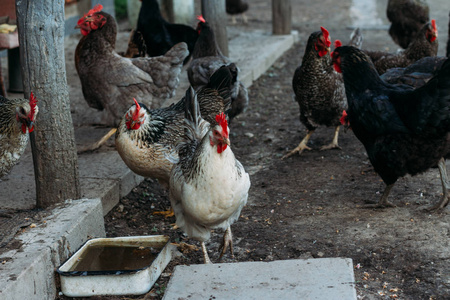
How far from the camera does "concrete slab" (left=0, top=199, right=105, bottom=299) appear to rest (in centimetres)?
287

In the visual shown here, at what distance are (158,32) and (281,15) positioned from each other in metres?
4.24

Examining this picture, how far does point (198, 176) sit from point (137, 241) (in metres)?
0.73

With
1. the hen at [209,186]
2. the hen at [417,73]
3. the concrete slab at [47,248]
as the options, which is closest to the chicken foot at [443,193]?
the hen at [417,73]

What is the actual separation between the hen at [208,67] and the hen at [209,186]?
2.05 meters

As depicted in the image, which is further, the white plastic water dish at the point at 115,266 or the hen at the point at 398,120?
the hen at the point at 398,120

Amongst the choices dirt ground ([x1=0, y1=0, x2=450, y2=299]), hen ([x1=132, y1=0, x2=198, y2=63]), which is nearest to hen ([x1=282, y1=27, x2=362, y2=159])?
dirt ground ([x1=0, y1=0, x2=450, y2=299])

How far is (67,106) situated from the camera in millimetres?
3652

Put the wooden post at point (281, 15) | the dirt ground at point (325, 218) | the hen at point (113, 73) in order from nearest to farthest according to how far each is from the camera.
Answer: the dirt ground at point (325, 218)
the hen at point (113, 73)
the wooden post at point (281, 15)

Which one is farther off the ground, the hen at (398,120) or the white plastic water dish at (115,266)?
the hen at (398,120)

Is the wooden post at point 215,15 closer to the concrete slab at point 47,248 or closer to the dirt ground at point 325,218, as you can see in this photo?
the dirt ground at point 325,218

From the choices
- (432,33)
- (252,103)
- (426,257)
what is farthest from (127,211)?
(432,33)

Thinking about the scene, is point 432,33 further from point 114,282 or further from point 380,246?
point 114,282

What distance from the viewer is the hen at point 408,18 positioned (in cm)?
838

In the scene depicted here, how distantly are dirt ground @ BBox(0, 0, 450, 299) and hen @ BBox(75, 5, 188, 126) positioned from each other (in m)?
0.53
